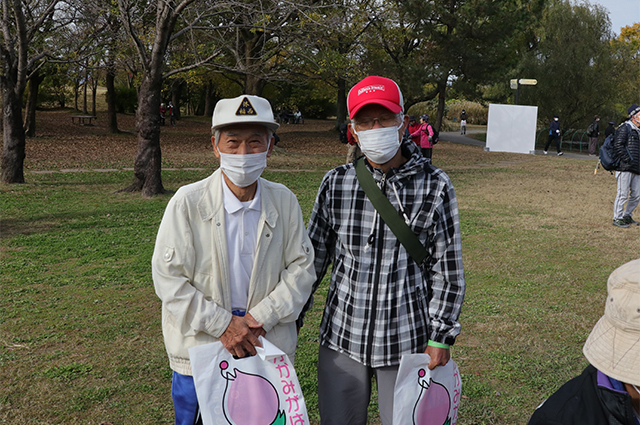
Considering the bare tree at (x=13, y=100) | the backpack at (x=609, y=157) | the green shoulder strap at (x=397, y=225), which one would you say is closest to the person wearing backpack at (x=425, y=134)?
the backpack at (x=609, y=157)

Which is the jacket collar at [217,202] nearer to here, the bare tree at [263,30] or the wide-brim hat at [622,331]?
the wide-brim hat at [622,331]

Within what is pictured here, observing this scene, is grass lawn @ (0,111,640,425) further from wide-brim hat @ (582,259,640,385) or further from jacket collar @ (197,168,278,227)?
wide-brim hat @ (582,259,640,385)

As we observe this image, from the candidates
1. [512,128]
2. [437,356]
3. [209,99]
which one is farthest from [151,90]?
[209,99]

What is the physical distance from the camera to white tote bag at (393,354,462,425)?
2506mm

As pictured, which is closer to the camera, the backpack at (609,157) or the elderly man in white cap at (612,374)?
the elderly man in white cap at (612,374)

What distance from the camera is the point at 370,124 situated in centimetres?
272

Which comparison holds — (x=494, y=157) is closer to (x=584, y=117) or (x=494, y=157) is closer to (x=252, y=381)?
(x=584, y=117)

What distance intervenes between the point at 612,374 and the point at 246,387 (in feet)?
4.65

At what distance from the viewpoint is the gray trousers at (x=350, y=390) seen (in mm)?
2629

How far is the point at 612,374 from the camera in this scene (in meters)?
1.68

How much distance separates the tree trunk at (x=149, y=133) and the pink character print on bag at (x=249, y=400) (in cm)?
1081

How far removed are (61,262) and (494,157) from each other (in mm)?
22957

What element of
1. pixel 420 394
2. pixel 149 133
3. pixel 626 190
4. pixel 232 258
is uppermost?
pixel 149 133

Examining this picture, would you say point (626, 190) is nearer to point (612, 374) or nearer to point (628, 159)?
point (628, 159)
